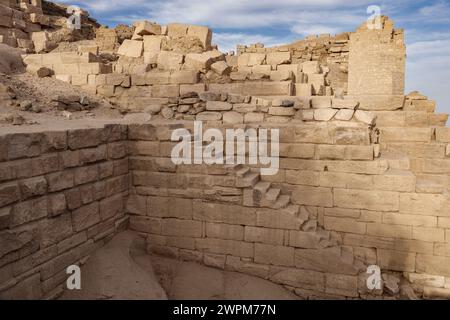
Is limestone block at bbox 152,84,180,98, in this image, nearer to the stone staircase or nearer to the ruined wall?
the stone staircase

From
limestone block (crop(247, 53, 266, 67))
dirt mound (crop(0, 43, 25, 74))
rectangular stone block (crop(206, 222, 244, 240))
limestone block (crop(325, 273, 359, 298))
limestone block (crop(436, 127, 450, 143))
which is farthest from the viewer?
limestone block (crop(247, 53, 266, 67))

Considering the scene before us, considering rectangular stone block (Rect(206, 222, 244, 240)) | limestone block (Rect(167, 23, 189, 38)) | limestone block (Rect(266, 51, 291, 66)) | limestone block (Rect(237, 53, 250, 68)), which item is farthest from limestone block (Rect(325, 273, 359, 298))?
limestone block (Rect(167, 23, 189, 38))

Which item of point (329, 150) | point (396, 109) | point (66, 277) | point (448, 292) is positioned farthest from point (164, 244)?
point (396, 109)

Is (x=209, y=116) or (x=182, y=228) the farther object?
(x=209, y=116)

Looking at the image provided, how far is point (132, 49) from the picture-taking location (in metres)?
10.9

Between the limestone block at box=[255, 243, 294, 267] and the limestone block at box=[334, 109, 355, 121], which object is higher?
the limestone block at box=[334, 109, 355, 121]

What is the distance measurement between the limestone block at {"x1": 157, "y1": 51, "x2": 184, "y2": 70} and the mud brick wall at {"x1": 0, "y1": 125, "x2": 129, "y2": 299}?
3.73 meters

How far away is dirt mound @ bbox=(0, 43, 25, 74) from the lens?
836cm

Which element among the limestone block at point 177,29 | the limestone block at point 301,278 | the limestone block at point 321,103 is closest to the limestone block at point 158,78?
the limestone block at point 321,103

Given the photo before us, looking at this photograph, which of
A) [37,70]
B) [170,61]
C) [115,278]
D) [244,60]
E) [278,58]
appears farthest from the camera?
[244,60]

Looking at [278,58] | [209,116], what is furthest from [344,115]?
[278,58]

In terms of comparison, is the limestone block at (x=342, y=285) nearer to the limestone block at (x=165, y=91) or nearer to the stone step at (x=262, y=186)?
the stone step at (x=262, y=186)

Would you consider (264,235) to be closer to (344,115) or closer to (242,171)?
(242,171)

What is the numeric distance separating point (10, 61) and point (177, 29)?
5.22 m
